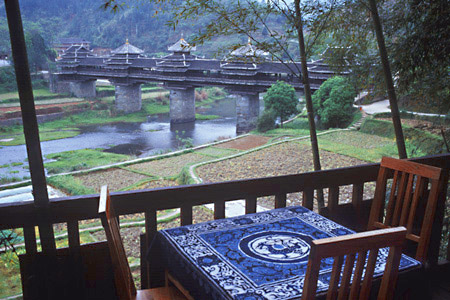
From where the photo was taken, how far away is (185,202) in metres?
1.52

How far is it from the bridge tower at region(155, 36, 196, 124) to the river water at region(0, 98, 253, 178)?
499mm

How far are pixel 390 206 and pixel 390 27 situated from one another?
226 centimetres

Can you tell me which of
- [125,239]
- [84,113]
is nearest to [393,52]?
[125,239]

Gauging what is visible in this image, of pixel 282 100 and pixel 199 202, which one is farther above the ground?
pixel 199 202

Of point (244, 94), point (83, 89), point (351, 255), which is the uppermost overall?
point (351, 255)

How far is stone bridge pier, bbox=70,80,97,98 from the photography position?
800 inches

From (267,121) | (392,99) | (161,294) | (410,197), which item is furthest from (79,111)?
(410,197)

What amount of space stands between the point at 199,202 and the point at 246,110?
1562cm

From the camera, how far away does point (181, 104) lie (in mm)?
18875

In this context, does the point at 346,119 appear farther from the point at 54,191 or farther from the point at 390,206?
the point at 390,206

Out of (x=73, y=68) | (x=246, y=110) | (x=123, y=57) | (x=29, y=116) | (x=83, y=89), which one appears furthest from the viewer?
(x=83, y=89)

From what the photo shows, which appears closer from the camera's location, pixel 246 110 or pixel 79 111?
pixel 246 110

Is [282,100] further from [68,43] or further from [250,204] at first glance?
[250,204]

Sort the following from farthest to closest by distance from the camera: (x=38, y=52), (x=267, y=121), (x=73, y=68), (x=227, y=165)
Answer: (x=73, y=68) → (x=38, y=52) → (x=267, y=121) → (x=227, y=165)
